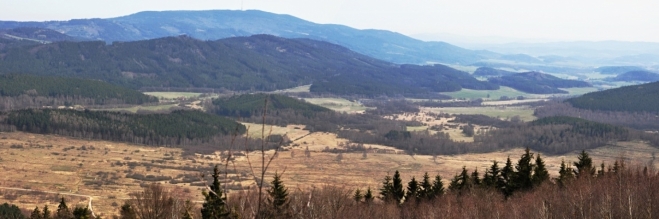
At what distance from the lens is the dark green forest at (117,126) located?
127 m

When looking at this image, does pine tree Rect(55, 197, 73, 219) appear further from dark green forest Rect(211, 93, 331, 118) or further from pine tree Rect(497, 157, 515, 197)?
dark green forest Rect(211, 93, 331, 118)

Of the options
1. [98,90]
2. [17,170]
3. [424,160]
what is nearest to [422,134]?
[424,160]

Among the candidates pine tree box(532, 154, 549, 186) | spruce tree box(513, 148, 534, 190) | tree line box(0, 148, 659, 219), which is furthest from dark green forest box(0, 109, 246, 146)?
pine tree box(532, 154, 549, 186)

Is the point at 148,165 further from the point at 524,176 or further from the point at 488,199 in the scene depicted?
the point at 488,199

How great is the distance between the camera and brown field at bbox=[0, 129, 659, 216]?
8006 cm

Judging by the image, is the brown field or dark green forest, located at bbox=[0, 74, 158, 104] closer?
the brown field

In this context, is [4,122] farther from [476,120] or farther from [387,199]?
[476,120]

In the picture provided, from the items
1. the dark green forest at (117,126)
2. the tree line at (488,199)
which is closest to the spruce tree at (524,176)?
the tree line at (488,199)

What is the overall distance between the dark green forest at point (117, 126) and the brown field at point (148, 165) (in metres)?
4.38

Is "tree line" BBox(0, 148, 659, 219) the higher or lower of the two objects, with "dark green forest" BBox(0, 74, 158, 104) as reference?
lower

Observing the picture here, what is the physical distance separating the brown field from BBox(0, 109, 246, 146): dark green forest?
14.4 feet

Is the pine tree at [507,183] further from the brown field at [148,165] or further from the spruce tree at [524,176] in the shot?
the brown field at [148,165]

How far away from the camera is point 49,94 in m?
189

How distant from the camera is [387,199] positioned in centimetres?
4981
